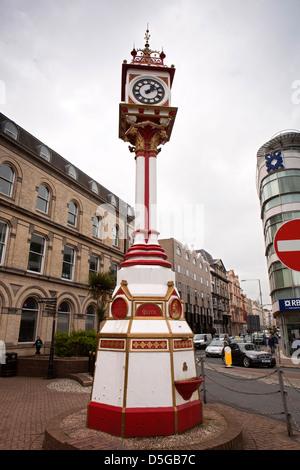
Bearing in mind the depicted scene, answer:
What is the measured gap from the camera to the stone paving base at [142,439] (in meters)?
4.33

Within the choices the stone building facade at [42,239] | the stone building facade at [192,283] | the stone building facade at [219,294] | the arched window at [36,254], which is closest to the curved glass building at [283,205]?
the stone building facade at [42,239]

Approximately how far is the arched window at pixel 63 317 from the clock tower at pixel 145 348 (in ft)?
54.5

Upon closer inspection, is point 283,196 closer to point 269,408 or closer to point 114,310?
point 269,408

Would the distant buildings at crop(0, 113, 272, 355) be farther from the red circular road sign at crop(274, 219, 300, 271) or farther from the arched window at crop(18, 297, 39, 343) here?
the red circular road sign at crop(274, 219, 300, 271)

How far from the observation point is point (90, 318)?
964 inches

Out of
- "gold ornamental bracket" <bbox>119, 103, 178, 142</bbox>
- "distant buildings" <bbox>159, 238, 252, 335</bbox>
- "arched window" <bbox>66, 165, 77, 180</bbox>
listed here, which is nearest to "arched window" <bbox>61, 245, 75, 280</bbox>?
"arched window" <bbox>66, 165, 77, 180</bbox>

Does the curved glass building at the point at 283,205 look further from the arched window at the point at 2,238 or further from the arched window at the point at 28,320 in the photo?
the arched window at the point at 2,238

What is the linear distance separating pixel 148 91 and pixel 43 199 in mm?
15486

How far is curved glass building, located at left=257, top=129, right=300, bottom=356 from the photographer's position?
26.2 meters

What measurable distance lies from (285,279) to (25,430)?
26.2 metres

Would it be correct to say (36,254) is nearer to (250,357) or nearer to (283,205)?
(250,357)

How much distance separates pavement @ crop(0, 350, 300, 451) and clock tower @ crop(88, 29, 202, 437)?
1256mm

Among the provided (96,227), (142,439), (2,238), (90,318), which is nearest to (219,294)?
(96,227)
